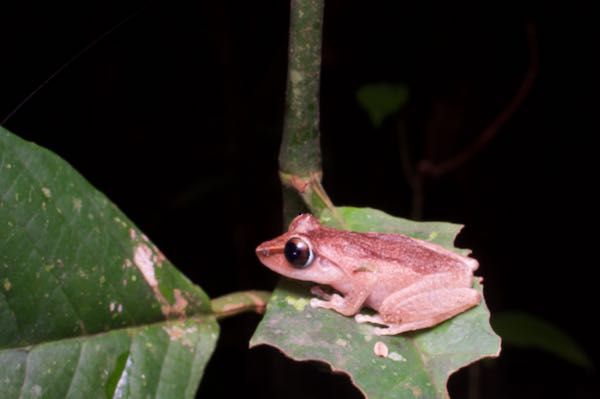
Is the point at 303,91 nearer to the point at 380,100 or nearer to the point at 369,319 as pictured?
the point at 369,319

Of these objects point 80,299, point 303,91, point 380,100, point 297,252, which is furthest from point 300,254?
point 380,100

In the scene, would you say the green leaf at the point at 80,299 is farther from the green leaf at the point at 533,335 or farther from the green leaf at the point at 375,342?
the green leaf at the point at 533,335

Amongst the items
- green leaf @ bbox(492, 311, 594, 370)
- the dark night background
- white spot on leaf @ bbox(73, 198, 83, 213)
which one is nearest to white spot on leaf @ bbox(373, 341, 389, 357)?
white spot on leaf @ bbox(73, 198, 83, 213)

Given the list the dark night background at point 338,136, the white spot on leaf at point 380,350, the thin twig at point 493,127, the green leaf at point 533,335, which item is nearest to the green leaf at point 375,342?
the white spot on leaf at point 380,350

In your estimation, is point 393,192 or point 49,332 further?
point 393,192

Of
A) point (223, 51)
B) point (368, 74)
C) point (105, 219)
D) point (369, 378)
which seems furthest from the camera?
point (368, 74)

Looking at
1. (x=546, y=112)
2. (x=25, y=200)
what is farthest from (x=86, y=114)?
(x=546, y=112)

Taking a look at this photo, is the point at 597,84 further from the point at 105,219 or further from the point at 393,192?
the point at 105,219
